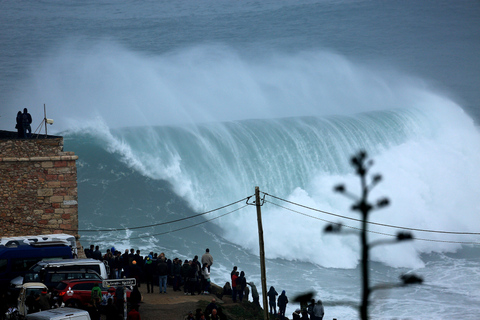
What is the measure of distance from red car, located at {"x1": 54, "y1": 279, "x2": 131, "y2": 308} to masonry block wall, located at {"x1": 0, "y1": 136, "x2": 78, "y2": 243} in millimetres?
4439

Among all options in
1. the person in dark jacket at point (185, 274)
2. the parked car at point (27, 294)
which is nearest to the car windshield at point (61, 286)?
the parked car at point (27, 294)

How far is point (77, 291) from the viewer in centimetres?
1252

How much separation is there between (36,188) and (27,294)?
5.49 metres

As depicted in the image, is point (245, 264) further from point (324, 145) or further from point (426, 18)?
point (426, 18)

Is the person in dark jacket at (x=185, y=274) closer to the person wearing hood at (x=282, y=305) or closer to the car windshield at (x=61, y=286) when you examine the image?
the person wearing hood at (x=282, y=305)

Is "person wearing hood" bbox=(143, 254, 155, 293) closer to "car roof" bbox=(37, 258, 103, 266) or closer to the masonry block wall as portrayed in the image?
"car roof" bbox=(37, 258, 103, 266)

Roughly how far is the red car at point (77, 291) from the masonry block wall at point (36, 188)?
14.6ft

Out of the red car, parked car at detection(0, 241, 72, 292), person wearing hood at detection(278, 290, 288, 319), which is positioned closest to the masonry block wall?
parked car at detection(0, 241, 72, 292)

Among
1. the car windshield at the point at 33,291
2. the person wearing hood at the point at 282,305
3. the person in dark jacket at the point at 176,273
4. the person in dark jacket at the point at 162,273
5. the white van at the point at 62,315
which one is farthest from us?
the person in dark jacket at the point at 176,273

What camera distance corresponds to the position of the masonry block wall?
16578 mm

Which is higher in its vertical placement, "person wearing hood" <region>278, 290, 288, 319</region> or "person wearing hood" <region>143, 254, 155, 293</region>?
"person wearing hood" <region>143, 254, 155, 293</region>

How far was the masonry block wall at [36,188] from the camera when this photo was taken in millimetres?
16578

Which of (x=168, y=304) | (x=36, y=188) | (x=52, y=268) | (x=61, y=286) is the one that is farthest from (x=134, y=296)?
(x=36, y=188)

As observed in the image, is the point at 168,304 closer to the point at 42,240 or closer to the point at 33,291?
the point at 33,291
